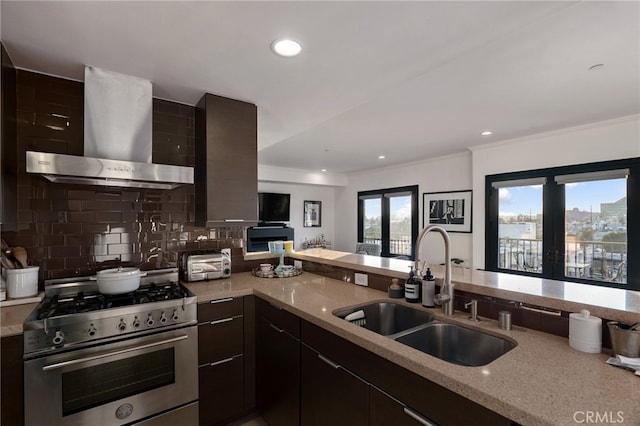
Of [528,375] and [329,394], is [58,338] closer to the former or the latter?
[329,394]

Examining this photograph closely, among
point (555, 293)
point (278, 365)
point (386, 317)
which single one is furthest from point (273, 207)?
point (555, 293)

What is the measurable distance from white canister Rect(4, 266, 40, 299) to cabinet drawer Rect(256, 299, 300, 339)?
1353mm

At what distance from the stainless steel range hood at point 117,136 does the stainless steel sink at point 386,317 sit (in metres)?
1.47

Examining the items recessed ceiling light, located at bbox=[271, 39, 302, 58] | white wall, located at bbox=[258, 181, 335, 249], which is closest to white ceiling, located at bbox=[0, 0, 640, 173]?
recessed ceiling light, located at bbox=[271, 39, 302, 58]

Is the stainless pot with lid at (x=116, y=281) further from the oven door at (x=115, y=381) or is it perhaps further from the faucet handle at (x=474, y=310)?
the faucet handle at (x=474, y=310)

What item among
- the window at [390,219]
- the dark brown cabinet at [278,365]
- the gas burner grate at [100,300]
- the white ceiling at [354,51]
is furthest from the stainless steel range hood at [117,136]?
the window at [390,219]

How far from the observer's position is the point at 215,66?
182 cm

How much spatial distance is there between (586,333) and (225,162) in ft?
7.58

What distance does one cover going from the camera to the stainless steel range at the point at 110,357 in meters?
1.46

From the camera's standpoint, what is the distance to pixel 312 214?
8.00m

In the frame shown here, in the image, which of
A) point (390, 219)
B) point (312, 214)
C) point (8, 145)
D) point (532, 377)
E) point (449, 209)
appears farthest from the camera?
point (312, 214)

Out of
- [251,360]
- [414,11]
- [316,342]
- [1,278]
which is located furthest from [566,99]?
[1,278]

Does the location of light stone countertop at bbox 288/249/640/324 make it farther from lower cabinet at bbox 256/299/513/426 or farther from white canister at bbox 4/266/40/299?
white canister at bbox 4/266/40/299

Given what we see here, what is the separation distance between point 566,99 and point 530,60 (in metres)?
1.09
